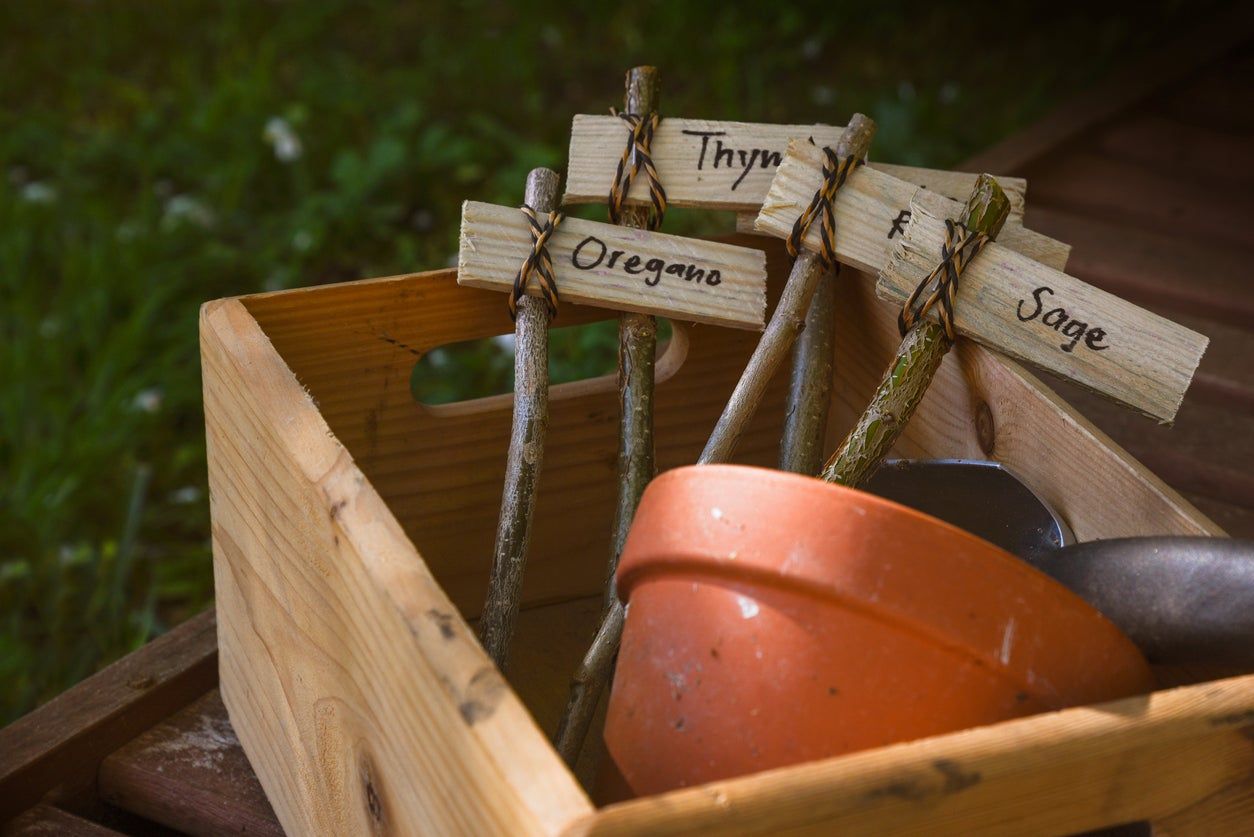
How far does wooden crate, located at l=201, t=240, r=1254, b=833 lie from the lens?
76cm

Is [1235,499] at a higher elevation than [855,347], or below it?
below

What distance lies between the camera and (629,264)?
1.30m

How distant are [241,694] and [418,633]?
0.60 meters

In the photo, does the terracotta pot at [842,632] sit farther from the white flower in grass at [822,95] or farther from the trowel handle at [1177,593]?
the white flower in grass at [822,95]

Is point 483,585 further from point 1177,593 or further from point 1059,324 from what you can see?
point 1177,593

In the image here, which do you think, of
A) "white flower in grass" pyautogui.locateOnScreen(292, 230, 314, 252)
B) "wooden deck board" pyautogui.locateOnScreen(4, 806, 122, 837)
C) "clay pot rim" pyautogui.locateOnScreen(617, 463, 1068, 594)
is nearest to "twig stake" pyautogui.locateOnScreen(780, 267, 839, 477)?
"clay pot rim" pyautogui.locateOnScreen(617, 463, 1068, 594)

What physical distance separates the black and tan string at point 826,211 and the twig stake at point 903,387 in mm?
112

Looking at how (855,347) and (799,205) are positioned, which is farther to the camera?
(855,347)

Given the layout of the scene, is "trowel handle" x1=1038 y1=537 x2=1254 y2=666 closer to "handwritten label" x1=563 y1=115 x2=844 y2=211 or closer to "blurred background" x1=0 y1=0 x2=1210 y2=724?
"handwritten label" x1=563 y1=115 x2=844 y2=211

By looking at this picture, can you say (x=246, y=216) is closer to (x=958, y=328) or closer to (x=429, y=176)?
(x=429, y=176)

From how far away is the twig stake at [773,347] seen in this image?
1229 mm

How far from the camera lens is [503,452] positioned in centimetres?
147

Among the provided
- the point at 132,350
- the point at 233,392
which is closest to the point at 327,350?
the point at 233,392

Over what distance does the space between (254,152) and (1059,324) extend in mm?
2571
